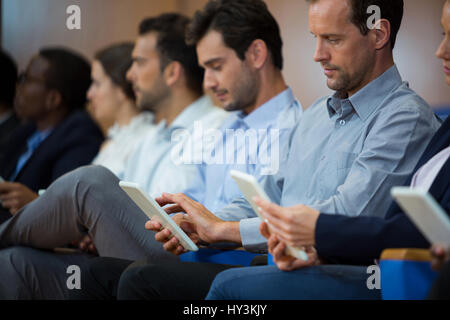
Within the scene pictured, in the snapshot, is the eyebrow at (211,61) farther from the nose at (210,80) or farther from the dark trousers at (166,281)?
the dark trousers at (166,281)

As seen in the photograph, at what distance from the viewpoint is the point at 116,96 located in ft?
12.2

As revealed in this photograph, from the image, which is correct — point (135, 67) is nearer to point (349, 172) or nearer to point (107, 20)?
point (107, 20)

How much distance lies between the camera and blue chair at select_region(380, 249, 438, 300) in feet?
3.83

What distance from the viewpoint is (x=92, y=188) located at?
2018mm

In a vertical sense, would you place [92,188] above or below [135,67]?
below

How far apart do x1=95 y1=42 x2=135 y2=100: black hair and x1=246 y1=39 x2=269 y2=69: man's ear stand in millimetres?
1336

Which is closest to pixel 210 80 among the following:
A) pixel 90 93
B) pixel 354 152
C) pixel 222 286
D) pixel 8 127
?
pixel 354 152

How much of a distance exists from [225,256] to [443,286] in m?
0.82

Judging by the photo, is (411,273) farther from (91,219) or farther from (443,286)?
(91,219)

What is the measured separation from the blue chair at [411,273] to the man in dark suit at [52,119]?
234 centimetres

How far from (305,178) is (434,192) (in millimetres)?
500

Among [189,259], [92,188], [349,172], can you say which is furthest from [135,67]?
[349,172]

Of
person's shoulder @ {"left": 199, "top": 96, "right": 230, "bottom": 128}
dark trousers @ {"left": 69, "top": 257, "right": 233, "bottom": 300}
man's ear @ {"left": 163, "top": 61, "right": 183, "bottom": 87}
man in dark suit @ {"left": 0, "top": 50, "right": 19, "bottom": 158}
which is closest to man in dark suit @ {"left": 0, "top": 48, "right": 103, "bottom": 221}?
man in dark suit @ {"left": 0, "top": 50, "right": 19, "bottom": 158}
